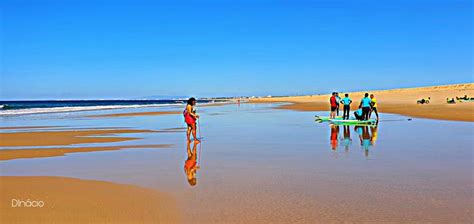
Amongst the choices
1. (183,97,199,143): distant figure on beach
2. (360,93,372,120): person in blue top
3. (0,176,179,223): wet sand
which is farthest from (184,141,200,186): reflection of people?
(360,93,372,120): person in blue top

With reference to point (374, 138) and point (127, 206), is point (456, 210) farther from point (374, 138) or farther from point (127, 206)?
point (374, 138)

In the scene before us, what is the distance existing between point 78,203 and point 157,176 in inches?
80.5

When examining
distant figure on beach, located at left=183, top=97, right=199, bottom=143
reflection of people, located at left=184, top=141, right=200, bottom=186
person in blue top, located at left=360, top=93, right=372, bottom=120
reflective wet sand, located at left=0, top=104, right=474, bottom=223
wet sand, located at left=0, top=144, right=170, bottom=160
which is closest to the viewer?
reflective wet sand, located at left=0, top=104, right=474, bottom=223

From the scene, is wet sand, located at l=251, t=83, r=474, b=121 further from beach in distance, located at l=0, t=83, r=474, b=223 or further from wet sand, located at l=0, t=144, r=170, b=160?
wet sand, located at l=0, t=144, r=170, b=160

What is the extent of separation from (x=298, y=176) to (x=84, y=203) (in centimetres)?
374

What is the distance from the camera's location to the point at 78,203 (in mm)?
6043

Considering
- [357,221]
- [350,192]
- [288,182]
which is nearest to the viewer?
[357,221]

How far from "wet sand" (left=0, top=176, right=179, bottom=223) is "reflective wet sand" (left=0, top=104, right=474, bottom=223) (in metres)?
0.30

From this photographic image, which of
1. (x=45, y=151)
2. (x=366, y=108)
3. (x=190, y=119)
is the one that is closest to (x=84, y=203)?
(x=45, y=151)

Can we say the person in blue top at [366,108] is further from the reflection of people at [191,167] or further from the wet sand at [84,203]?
the wet sand at [84,203]

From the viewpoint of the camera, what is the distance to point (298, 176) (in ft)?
25.4

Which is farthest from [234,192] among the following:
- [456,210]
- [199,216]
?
[456,210]

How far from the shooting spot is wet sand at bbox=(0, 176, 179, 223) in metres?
5.37

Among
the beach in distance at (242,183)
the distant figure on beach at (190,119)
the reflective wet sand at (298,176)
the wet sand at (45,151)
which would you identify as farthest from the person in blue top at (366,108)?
the wet sand at (45,151)
